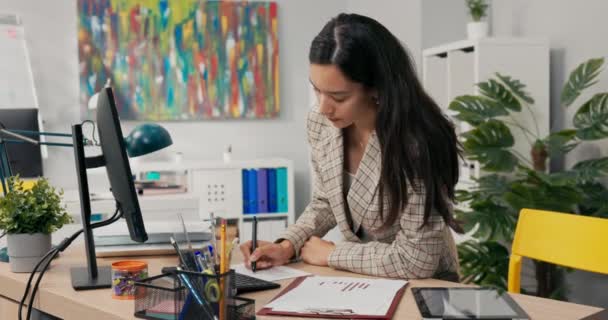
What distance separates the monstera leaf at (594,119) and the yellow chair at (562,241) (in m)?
1.34

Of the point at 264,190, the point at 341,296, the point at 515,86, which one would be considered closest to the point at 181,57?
the point at 264,190

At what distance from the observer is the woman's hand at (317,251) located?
6.09 feet

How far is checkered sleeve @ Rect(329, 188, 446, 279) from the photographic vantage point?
5.65 ft

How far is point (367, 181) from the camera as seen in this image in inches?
73.2

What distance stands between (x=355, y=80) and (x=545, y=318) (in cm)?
70

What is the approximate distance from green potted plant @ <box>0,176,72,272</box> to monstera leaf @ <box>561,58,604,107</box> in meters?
2.47

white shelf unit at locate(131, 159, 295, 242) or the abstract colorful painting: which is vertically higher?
the abstract colorful painting

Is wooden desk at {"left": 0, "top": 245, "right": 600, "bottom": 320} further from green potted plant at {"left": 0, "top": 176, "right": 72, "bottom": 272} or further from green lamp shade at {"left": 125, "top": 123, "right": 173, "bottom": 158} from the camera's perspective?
green lamp shade at {"left": 125, "top": 123, "right": 173, "bottom": 158}

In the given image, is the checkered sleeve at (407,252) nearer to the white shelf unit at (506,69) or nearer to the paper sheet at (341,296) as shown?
the paper sheet at (341,296)

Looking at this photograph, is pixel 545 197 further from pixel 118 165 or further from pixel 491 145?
pixel 118 165

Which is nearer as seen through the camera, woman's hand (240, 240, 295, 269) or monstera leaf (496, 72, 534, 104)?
woman's hand (240, 240, 295, 269)

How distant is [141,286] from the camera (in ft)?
4.47

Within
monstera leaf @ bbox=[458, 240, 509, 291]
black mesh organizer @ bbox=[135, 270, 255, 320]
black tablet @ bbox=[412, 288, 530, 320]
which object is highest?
black mesh organizer @ bbox=[135, 270, 255, 320]

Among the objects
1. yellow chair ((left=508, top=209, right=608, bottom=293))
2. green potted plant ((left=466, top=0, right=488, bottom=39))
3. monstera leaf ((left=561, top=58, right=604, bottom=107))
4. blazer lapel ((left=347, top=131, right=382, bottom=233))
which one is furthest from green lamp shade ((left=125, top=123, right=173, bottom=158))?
green potted plant ((left=466, top=0, right=488, bottom=39))
